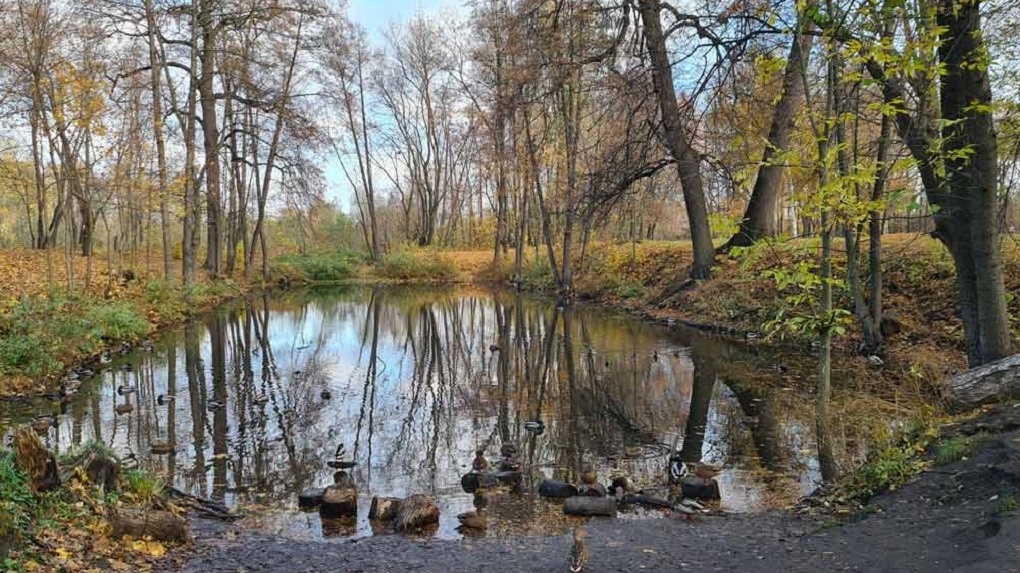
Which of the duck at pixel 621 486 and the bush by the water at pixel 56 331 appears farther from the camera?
the bush by the water at pixel 56 331

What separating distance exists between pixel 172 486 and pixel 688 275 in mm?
15268

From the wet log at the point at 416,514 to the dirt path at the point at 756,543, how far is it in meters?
0.25

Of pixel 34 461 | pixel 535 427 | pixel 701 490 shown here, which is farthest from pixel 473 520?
pixel 34 461

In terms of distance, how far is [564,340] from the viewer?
14.8m

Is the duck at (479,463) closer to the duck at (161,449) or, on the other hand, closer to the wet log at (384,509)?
the wet log at (384,509)

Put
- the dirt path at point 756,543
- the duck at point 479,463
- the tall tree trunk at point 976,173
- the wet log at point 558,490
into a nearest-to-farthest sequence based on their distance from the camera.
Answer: the dirt path at point 756,543 < the tall tree trunk at point 976,173 < the wet log at point 558,490 < the duck at point 479,463

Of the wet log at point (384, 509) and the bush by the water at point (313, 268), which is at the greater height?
the bush by the water at point (313, 268)

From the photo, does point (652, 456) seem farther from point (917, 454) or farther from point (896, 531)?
point (896, 531)

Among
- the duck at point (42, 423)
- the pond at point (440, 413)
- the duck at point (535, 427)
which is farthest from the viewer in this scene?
the duck at point (535, 427)

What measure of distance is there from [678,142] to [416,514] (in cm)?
1234

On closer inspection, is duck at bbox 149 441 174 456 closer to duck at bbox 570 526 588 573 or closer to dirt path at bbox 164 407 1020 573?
dirt path at bbox 164 407 1020 573

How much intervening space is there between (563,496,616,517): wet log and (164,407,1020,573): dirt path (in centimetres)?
27

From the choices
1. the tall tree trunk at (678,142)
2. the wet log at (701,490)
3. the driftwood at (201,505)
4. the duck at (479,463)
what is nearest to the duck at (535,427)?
the duck at (479,463)

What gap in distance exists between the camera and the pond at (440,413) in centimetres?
617
